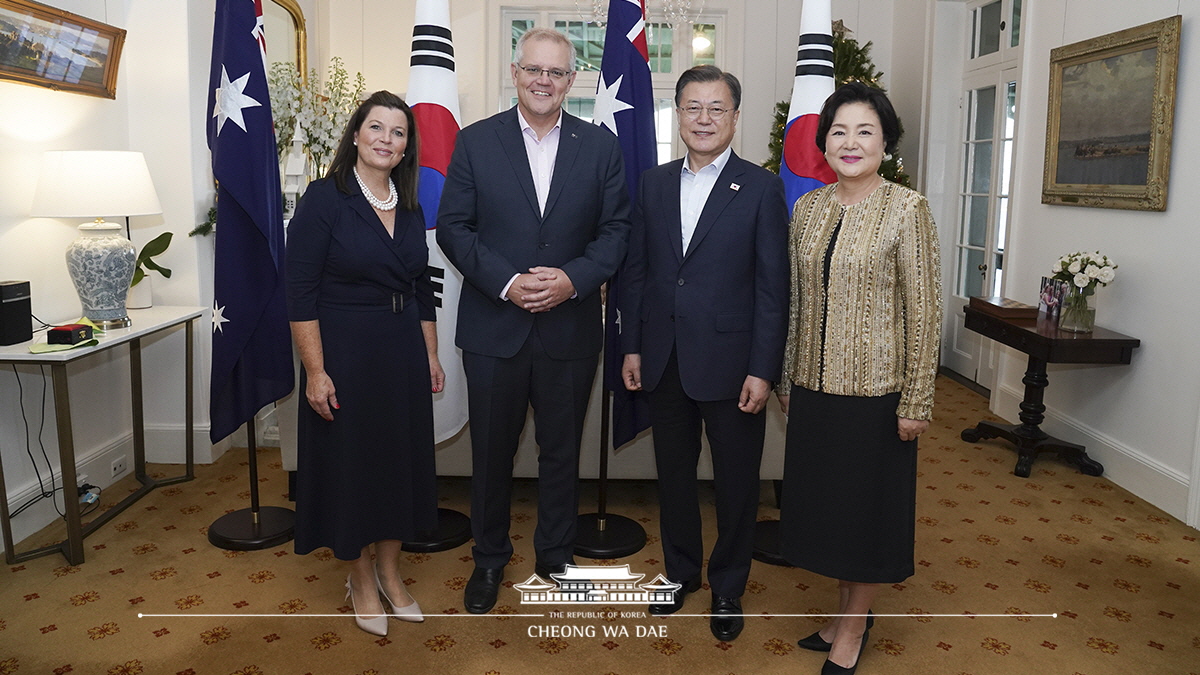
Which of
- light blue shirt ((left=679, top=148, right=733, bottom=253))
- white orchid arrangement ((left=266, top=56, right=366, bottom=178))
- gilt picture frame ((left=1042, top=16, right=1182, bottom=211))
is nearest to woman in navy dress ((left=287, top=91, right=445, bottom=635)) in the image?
light blue shirt ((left=679, top=148, right=733, bottom=253))

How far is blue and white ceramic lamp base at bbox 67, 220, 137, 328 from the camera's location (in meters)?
3.54

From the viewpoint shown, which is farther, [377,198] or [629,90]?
[629,90]

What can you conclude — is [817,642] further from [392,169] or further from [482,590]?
[392,169]

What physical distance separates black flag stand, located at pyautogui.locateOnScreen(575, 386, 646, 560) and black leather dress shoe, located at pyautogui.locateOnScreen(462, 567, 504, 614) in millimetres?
476

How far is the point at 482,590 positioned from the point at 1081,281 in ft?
11.1

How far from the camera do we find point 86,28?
3770 mm

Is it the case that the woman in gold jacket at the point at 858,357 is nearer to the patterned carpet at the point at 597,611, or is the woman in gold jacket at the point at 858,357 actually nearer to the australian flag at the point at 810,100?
the patterned carpet at the point at 597,611

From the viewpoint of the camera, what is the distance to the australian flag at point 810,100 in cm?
337

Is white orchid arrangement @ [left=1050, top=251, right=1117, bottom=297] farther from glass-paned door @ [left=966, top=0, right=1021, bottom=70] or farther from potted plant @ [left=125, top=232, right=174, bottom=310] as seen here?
potted plant @ [left=125, top=232, right=174, bottom=310]

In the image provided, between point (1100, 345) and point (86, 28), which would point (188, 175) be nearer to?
point (86, 28)

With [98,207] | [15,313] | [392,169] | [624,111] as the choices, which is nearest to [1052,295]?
[624,111]

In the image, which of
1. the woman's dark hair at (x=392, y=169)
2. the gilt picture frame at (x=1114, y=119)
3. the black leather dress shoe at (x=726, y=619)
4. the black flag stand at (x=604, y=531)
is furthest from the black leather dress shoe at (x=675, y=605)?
the gilt picture frame at (x=1114, y=119)

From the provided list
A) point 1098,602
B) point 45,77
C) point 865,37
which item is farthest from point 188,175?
point 865,37

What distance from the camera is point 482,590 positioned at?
295 cm
